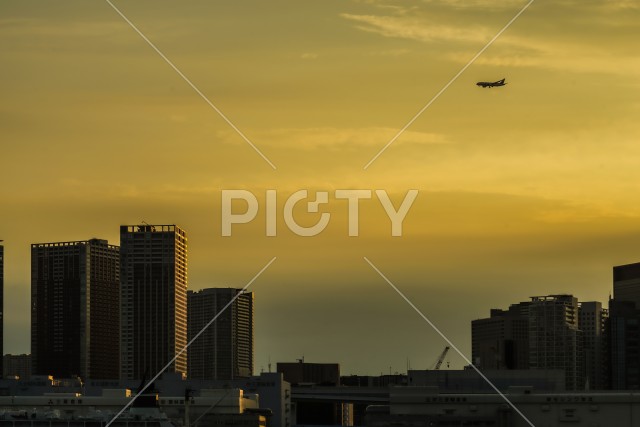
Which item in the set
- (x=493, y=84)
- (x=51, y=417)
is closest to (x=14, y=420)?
(x=51, y=417)

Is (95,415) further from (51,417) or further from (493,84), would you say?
(493,84)

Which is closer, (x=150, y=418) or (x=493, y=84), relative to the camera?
(x=150, y=418)

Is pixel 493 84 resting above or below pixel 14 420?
above

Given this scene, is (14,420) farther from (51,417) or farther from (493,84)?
(493,84)

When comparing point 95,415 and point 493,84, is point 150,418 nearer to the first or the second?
point 95,415

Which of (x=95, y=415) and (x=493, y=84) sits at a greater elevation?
(x=493, y=84)

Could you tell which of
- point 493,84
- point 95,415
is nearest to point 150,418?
point 95,415

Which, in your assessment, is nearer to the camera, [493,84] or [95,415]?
[95,415]
